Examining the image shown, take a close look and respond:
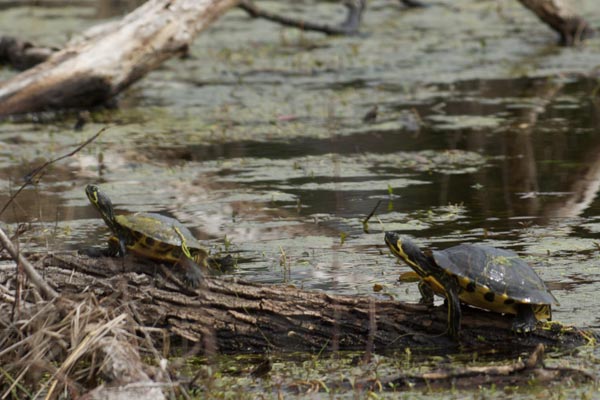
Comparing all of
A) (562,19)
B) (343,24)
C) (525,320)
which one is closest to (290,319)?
(525,320)

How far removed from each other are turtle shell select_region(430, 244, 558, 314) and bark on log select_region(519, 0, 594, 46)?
8.17m

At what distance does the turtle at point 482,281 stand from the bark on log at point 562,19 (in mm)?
8161

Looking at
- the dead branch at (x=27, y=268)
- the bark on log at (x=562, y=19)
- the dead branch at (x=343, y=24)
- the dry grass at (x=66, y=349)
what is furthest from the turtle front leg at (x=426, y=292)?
the dead branch at (x=343, y=24)

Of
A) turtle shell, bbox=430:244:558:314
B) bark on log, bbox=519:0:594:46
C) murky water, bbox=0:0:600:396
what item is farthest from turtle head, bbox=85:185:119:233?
bark on log, bbox=519:0:594:46

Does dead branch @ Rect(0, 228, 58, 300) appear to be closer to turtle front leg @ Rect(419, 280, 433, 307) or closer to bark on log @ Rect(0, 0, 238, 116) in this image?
turtle front leg @ Rect(419, 280, 433, 307)

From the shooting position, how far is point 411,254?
4.55m

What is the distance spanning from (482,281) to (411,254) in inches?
12.5

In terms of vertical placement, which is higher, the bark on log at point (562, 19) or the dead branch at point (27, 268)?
the bark on log at point (562, 19)

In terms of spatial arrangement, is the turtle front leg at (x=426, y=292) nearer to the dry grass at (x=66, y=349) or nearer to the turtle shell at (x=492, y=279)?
the turtle shell at (x=492, y=279)

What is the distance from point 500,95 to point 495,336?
6.76 meters

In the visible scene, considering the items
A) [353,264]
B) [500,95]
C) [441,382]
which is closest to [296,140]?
[500,95]

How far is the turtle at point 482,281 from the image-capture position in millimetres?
4395

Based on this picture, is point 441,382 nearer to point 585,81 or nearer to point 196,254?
point 196,254

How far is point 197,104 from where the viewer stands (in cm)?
1085
